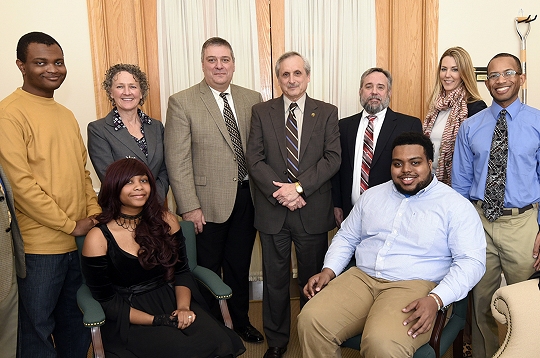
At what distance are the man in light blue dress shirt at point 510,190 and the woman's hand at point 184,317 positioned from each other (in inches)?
64.9

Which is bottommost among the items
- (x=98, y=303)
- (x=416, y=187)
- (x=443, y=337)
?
(x=443, y=337)

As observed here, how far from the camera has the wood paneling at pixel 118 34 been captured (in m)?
A: 3.53

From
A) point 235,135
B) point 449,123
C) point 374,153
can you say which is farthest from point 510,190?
point 235,135

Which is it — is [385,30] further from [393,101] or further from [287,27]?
[287,27]

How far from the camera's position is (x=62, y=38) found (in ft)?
11.5

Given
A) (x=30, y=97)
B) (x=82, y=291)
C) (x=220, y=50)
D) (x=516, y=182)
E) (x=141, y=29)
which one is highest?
(x=141, y=29)

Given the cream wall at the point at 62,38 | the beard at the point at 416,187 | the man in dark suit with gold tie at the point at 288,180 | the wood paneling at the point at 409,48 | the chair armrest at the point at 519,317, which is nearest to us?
the chair armrest at the point at 519,317

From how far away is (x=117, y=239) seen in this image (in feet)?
7.50

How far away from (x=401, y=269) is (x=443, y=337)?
0.38m

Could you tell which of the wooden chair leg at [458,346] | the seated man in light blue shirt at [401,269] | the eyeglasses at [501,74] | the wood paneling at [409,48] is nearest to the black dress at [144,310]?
the seated man in light blue shirt at [401,269]

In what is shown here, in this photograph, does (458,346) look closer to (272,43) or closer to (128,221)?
(128,221)

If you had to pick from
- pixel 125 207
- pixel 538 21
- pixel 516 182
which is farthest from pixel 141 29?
pixel 538 21

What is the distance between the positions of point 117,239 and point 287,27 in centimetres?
248

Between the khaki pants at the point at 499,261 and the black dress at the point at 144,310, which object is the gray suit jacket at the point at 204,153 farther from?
the khaki pants at the point at 499,261
